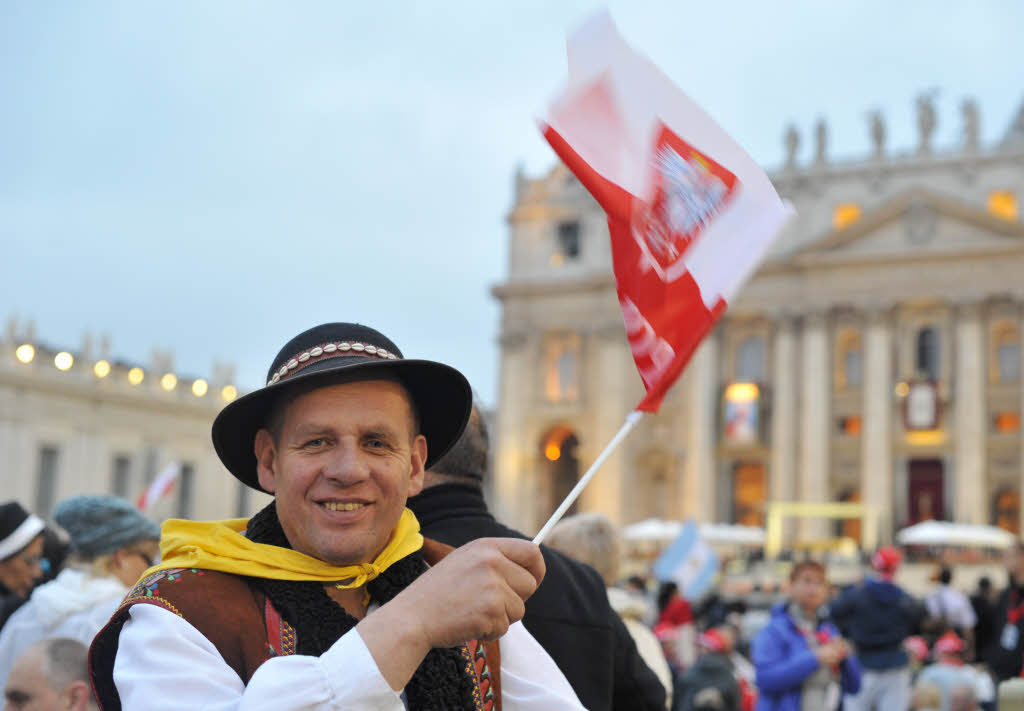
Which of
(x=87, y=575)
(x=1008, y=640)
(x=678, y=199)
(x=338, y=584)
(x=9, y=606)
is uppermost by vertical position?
(x=678, y=199)

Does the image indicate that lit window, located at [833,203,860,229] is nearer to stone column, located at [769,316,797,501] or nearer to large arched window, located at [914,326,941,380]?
stone column, located at [769,316,797,501]

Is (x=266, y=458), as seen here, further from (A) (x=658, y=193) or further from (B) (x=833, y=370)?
(B) (x=833, y=370)

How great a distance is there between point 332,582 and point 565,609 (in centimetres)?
138

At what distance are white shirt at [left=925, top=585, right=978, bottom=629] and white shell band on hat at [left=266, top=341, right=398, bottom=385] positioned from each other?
13747mm

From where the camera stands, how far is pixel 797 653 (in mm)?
7133

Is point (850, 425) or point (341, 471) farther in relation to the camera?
point (850, 425)

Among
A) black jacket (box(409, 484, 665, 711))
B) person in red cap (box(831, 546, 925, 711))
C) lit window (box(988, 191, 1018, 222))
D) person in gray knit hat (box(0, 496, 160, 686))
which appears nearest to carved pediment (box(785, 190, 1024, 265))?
lit window (box(988, 191, 1018, 222))

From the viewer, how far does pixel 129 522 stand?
487 cm

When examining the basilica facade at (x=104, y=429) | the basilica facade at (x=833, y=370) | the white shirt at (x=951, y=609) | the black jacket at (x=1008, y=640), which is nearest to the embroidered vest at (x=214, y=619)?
the black jacket at (x=1008, y=640)

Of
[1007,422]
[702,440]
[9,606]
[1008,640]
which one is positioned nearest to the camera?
[9,606]

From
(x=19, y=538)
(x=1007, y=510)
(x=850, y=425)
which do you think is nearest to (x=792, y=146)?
(x=850, y=425)

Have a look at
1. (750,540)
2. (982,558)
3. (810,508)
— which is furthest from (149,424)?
(982,558)

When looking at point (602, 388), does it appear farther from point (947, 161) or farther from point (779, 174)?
point (947, 161)

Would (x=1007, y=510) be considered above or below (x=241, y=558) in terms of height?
below
